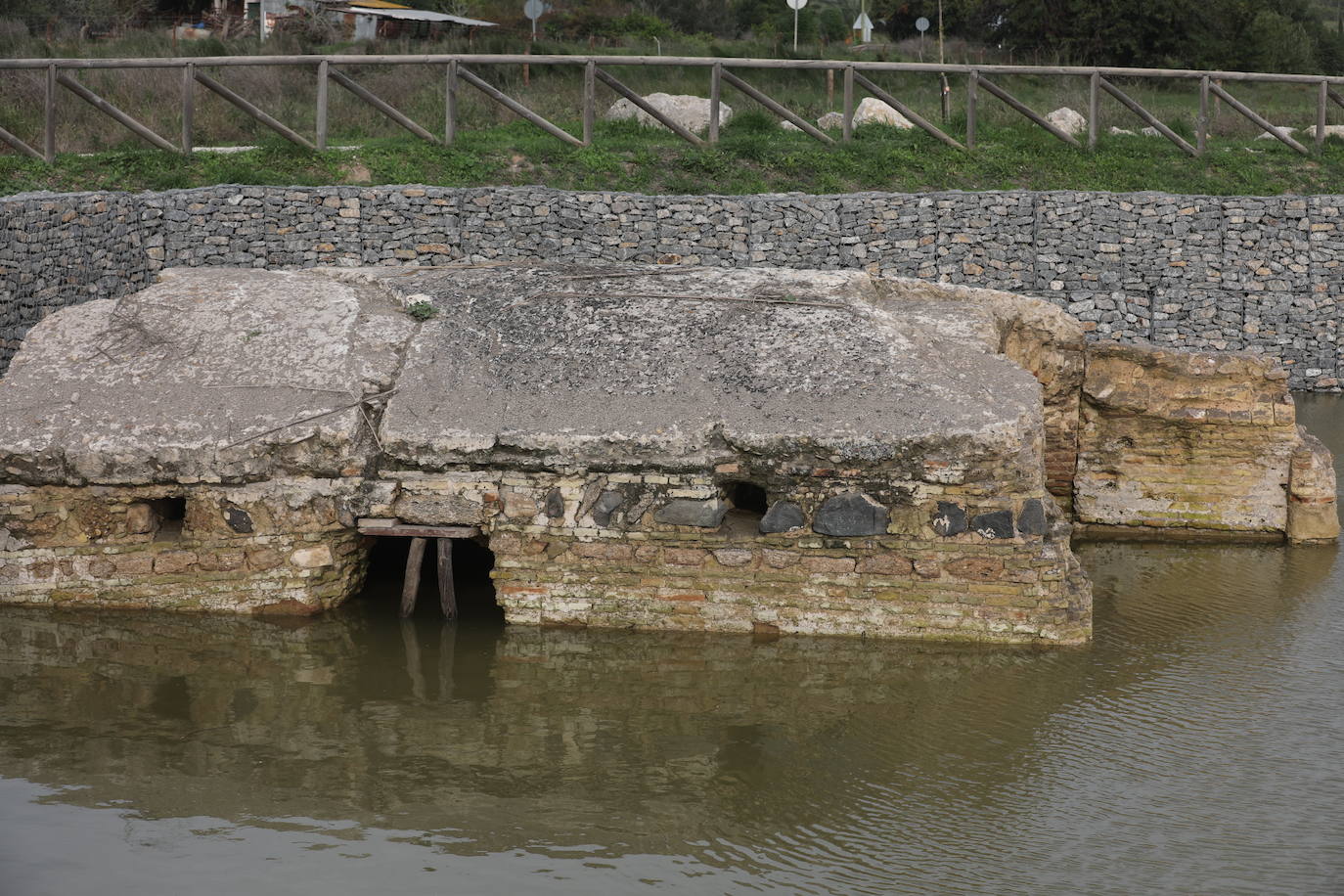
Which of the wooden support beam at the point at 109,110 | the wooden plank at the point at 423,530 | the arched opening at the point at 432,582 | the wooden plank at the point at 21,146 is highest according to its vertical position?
the wooden support beam at the point at 109,110

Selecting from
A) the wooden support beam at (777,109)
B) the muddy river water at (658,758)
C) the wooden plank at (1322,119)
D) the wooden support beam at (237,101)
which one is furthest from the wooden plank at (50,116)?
the wooden plank at (1322,119)

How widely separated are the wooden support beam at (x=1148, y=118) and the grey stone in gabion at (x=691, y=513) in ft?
41.8

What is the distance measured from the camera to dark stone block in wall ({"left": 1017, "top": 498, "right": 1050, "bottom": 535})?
7.34 metres

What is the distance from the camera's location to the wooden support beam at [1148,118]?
18.0m

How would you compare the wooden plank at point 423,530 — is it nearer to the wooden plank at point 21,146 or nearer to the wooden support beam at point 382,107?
the wooden support beam at point 382,107

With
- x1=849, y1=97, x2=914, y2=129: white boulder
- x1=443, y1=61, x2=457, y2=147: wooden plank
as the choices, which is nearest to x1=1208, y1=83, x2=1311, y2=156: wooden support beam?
x1=849, y1=97, x2=914, y2=129: white boulder

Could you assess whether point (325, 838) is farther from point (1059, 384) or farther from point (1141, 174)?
point (1141, 174)

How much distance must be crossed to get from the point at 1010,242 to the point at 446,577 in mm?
11025

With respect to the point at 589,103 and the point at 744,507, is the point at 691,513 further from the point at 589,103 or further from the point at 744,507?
the point at 589,103

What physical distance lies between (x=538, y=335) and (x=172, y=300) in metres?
2.43

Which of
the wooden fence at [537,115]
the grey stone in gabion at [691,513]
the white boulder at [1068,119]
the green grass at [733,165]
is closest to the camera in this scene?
the grey stone in gabion at [691,513]

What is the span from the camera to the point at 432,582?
8.73m

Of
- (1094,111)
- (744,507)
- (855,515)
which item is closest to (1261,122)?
(1094,111)

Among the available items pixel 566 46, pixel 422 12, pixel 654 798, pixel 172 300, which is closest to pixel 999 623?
pixel 654 798
